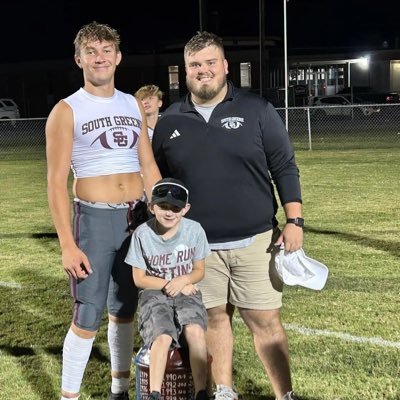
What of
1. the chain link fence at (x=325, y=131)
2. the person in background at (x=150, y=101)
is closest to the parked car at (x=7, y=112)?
the chain link fence at (x=325, y=131)

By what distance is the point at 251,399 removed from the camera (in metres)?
4.18

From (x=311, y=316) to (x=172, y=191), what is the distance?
2632mm

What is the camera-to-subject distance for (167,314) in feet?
11.3

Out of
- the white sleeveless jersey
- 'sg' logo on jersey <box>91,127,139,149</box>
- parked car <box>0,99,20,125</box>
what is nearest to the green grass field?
the white sleeveless jersey

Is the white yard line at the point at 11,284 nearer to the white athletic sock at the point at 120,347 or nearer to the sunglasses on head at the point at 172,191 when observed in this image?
the white athletic sock at the point at 120,347

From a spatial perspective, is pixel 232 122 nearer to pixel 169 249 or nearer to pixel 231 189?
pixel 231 189

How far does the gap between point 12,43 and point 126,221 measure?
52.7 m

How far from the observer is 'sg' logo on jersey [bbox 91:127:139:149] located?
3.48 metres

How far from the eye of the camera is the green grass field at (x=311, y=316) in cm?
438

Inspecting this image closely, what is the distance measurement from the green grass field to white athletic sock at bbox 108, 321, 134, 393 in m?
0.44

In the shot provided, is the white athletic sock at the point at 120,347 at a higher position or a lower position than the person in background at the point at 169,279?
lower

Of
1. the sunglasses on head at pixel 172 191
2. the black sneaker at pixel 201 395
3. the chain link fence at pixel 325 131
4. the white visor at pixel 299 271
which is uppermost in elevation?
the sunglasses on head at pixel 172 191

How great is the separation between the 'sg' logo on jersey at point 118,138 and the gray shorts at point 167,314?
75cm

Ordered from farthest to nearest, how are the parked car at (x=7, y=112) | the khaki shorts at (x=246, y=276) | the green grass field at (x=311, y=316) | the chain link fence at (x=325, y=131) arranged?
1. the parked car at (x=7, y=112)
2. the chain link fence at (x=325, y=131)
3. the green grass field at (x=311, y=316)
4. the khaki shorts at (x=246, y=276)
